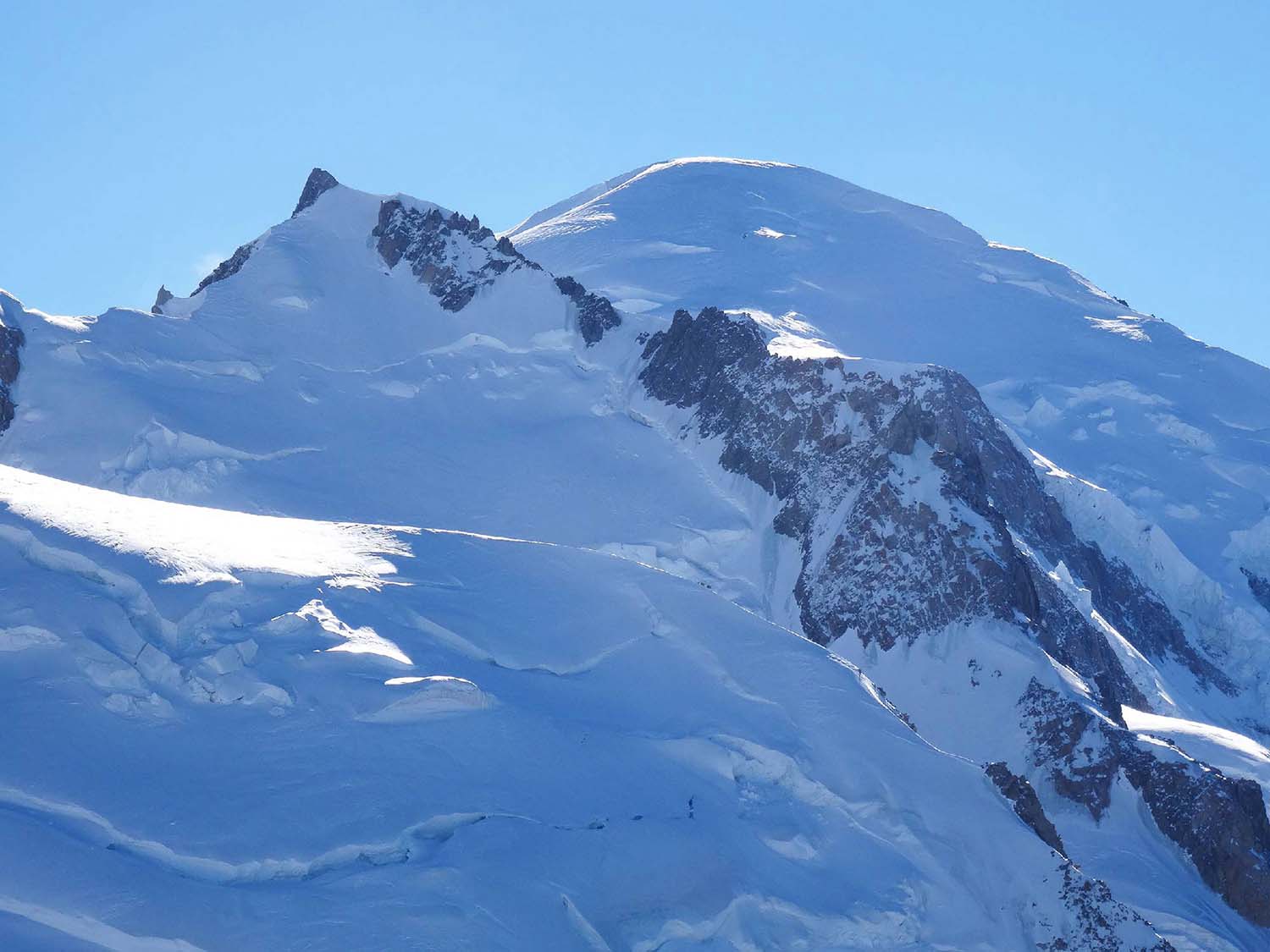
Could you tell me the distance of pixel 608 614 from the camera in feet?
152

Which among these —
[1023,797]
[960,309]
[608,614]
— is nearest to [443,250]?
[608,614]

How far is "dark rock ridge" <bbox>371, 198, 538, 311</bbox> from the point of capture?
83.8m

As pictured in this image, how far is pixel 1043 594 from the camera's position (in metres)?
69.6

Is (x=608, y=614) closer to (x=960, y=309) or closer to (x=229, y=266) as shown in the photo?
(x=229, y=266)

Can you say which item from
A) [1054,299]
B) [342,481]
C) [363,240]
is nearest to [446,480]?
[342,481]

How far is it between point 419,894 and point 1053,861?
18022mm

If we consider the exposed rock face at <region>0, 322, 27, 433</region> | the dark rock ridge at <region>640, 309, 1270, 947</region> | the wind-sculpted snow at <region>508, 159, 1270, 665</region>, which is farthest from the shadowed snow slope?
the exposed rock face at <region>0, 322, 27, 433</region>

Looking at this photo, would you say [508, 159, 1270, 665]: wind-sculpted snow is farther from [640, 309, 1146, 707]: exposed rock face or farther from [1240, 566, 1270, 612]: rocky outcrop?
[640, 309, 1146, 707]: exposed rock face

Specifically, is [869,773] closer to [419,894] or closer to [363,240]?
[419,894]

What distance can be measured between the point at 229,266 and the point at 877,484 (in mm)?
38572

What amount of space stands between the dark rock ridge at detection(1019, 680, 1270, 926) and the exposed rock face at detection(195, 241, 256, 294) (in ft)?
156

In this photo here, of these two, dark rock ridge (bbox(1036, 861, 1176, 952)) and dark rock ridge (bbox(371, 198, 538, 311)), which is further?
dark rock ridge (bbox(371, 198, 538, 311))

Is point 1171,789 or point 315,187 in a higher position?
point 315,187

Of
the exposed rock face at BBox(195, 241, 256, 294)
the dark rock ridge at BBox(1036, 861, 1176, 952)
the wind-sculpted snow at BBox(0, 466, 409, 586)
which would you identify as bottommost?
the dark rock ridge at BBox(1036, 861, 1176, 952)
